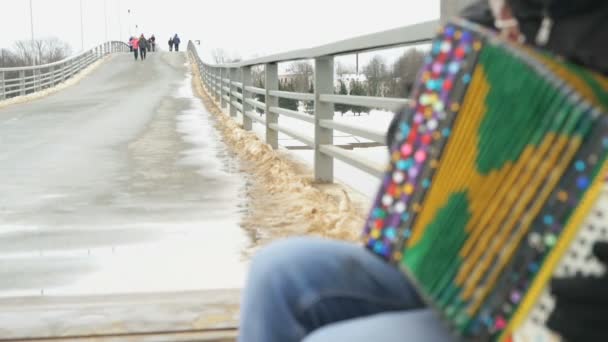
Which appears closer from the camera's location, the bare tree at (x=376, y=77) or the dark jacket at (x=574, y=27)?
the dark jacket at (x=574, y=27)

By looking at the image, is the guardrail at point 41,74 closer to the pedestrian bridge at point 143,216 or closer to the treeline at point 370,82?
the pedestrian bridge at point 143,216

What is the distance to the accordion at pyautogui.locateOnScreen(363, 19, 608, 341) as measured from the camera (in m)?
0.95

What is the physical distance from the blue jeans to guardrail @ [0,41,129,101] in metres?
19.8

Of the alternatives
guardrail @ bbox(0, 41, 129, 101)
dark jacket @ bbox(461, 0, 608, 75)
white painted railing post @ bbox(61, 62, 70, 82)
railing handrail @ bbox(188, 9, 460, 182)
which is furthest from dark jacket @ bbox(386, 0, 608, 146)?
white painted railing post @ bbox(61, 62, 70, 82)

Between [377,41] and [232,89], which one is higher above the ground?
[377,41]

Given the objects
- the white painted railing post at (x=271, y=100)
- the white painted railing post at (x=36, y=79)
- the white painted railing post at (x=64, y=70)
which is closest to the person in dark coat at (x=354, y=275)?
the white painted railing post at (x=271, y=100)

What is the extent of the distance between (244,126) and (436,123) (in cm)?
940

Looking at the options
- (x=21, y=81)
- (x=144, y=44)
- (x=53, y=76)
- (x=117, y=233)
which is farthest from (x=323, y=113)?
(x=144, y=44)

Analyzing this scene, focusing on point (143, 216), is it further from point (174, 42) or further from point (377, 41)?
point (174, 42)

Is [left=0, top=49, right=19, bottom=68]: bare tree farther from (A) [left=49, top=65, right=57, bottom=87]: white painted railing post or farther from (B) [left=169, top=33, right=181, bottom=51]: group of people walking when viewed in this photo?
(A) [left=49, top=65, right=57, bottom=87]: white painted railing post

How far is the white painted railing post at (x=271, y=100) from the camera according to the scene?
7.59m

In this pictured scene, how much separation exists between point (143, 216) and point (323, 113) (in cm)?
140

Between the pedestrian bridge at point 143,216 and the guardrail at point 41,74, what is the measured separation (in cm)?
1101

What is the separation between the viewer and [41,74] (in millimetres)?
25391
